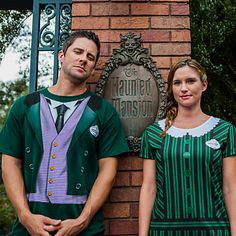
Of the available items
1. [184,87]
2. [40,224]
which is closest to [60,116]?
[40,224]

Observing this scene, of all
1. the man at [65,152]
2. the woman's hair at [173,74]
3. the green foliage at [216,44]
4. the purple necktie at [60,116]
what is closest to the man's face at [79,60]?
the man at [65,152]

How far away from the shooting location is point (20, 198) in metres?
1.91

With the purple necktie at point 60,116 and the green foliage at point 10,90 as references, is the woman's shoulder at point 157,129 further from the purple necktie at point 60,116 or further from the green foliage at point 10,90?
the green foliage at point 10,90

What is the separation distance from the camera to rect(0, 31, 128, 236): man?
1898 millimetres

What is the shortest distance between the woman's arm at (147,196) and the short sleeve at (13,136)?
711 millimetres

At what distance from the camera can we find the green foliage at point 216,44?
5289mm

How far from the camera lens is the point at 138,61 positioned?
2.46m

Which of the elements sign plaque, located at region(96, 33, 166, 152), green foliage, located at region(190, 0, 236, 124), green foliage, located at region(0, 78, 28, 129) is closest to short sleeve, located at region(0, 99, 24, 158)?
sign plaque, located at region(96, 33, 166, 152)

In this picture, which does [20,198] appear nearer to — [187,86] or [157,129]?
[157,129]

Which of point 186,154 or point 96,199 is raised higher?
point 186,154

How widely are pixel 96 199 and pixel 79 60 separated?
2.60ft

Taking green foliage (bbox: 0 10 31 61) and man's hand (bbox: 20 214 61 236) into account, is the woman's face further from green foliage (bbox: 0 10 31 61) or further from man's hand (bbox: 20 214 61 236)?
green foliage (bbox: 0 10 31 61)

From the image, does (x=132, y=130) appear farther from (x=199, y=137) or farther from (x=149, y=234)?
(x=149, y=234)

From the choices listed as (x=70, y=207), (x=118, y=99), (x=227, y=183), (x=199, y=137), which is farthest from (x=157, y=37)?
(x=70, y=207)
